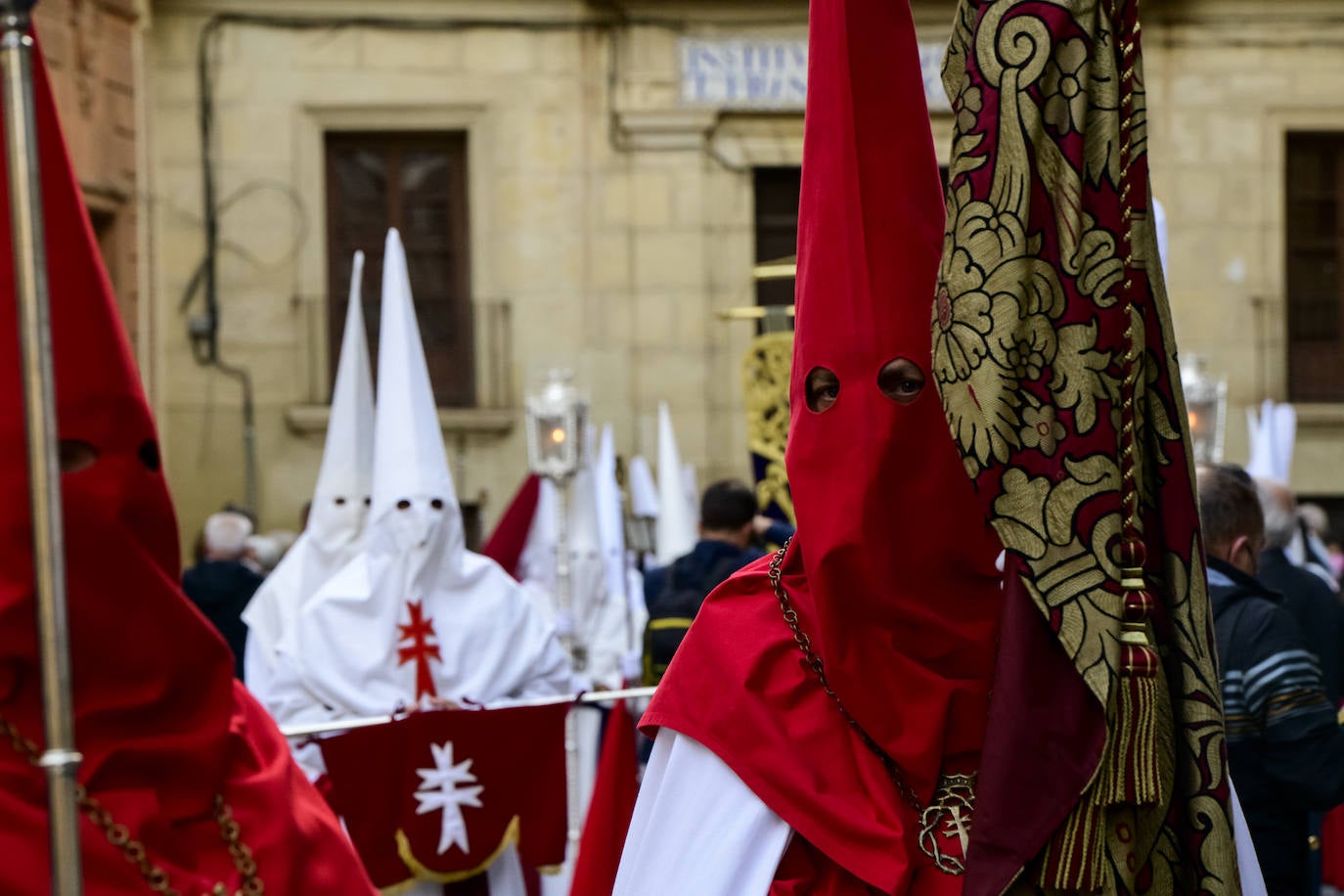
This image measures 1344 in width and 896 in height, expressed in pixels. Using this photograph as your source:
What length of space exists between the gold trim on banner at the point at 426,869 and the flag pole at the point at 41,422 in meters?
3.70

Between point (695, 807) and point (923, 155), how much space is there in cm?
108

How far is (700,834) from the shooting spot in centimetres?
289

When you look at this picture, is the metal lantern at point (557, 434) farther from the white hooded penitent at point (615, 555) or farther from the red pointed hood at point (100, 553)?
the red pointed hood at point (100, 553)

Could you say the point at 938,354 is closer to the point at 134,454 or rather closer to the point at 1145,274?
the point at 1145,274

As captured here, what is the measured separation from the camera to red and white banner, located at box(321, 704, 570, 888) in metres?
5.48

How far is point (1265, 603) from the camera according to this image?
4.15m

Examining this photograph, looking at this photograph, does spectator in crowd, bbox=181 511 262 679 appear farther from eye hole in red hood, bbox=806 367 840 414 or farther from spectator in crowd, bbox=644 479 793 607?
eye hole in red hood, bbox=806 367 840 414

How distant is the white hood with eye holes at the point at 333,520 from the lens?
21.8 ft

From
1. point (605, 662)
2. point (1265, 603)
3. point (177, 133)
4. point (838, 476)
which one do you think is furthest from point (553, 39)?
point (838, 476)

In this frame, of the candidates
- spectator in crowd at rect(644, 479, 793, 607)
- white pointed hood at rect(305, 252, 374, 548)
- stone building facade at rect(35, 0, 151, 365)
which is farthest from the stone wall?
white pointed hood at rect(305, 252, 374, 548)

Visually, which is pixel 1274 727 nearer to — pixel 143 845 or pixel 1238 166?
pixel 143 845

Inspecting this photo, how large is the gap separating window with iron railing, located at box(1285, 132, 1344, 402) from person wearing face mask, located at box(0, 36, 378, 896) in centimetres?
1477

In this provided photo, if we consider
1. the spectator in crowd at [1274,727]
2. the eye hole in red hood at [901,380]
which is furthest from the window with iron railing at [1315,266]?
the eye hole in red hood at [901,380]

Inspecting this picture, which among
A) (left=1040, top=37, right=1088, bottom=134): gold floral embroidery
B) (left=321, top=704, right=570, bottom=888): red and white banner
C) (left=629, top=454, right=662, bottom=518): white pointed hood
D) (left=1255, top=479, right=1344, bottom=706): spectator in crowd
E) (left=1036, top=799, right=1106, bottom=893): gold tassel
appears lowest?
(left=321, top=704, right=570, bottom=888): red and white banner
